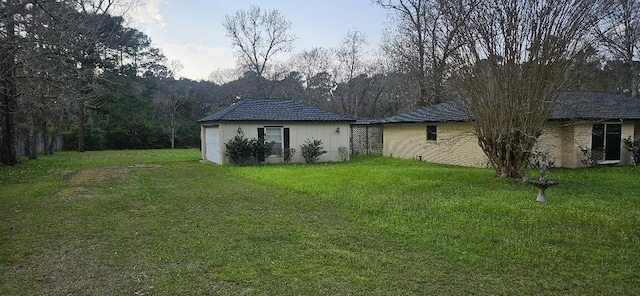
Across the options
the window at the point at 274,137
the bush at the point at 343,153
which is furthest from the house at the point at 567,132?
the window at the point at 274,137

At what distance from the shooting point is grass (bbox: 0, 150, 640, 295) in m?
4.04

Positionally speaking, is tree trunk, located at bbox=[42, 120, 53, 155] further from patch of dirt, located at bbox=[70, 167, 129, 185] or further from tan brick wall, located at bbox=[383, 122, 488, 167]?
tan brick wall, located at bbox=[383, 122, 488, 167]

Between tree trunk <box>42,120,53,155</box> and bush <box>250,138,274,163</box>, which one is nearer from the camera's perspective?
bush <box>250,138,274,163</box>

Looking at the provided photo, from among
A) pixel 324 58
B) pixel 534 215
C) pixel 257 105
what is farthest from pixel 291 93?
pixel 534 215

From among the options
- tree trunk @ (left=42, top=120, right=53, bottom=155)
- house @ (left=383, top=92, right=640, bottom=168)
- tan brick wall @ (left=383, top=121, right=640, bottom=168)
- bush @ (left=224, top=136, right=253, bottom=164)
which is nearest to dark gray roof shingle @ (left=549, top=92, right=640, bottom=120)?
house @ (left=383, top=92, right=640, bottom=168)

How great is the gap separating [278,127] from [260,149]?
1484mm

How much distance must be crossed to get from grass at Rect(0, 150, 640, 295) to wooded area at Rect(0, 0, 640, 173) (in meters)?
3.30

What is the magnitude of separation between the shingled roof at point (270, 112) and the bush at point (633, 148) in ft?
36.5

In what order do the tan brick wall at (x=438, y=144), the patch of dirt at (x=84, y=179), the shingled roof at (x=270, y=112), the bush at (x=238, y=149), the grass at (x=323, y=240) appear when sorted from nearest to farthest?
1. the grass at (x=323, y=240)
2. the patch of dirt at (x=84, y=179)
3. the tan brick wall at (x=438, y=144)
4. the bush at (x=238, y=149)
5. the shingled roof at (x=270, y=112)

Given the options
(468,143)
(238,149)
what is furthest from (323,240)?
(468,143)

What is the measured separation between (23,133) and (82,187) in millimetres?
16148

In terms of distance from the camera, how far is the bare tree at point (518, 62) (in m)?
10.0

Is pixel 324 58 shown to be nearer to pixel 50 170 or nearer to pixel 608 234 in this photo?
pixel 50 170

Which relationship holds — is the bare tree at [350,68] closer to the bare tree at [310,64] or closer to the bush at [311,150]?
the bare tree at [310,64]
